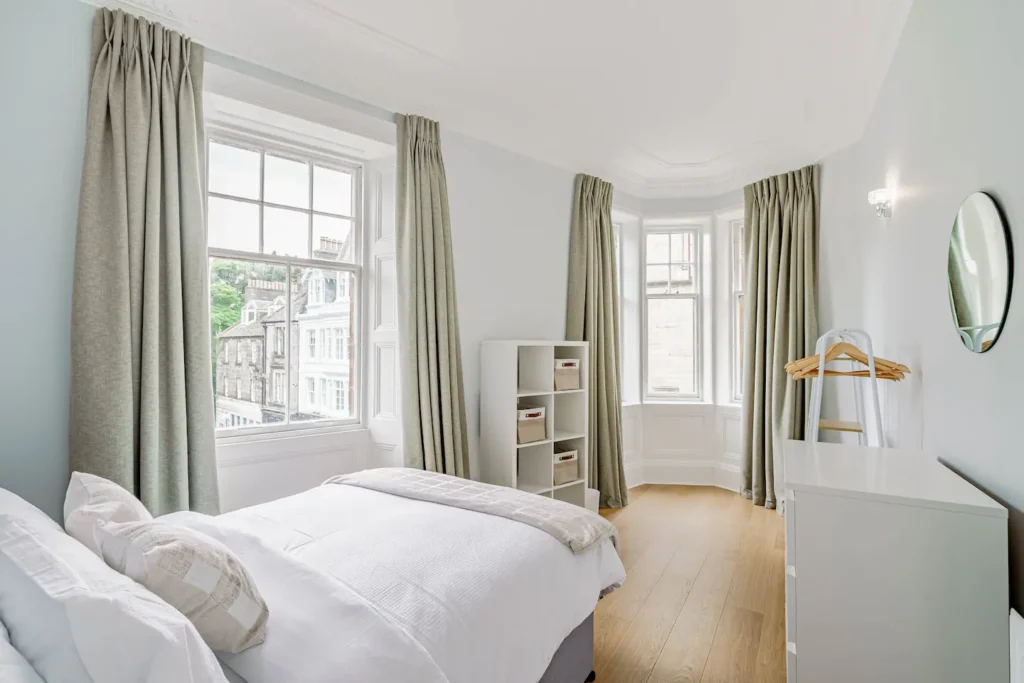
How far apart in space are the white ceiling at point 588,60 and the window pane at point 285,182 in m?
0.49

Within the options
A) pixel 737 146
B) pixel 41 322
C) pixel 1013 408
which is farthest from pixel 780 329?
pixel 41 322

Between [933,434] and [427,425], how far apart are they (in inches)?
92.3

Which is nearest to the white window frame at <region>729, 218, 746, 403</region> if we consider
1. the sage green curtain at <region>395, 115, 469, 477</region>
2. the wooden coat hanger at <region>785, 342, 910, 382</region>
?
the wooden coat hanger at <region>785, 342, 910, 382</region>

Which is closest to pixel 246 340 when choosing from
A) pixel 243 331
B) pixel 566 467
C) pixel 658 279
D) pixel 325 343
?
pixel 243 331

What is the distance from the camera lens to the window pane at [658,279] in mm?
5367

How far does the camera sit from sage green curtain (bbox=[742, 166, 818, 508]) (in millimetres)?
4230

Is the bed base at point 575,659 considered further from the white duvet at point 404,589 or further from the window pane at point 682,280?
the window pane at point 682,280

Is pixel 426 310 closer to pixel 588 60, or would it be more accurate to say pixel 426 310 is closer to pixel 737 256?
pixel 588 60

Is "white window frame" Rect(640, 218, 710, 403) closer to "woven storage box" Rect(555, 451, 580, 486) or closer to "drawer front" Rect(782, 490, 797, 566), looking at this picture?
"woven storage box" Rect(555, 451, 580, 486)

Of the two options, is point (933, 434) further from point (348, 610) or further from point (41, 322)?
point (41, 322)

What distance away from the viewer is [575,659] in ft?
6.43

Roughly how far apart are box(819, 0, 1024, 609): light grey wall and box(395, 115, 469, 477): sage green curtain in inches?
90.4

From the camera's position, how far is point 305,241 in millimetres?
3240

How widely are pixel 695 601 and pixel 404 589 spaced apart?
1.92m
